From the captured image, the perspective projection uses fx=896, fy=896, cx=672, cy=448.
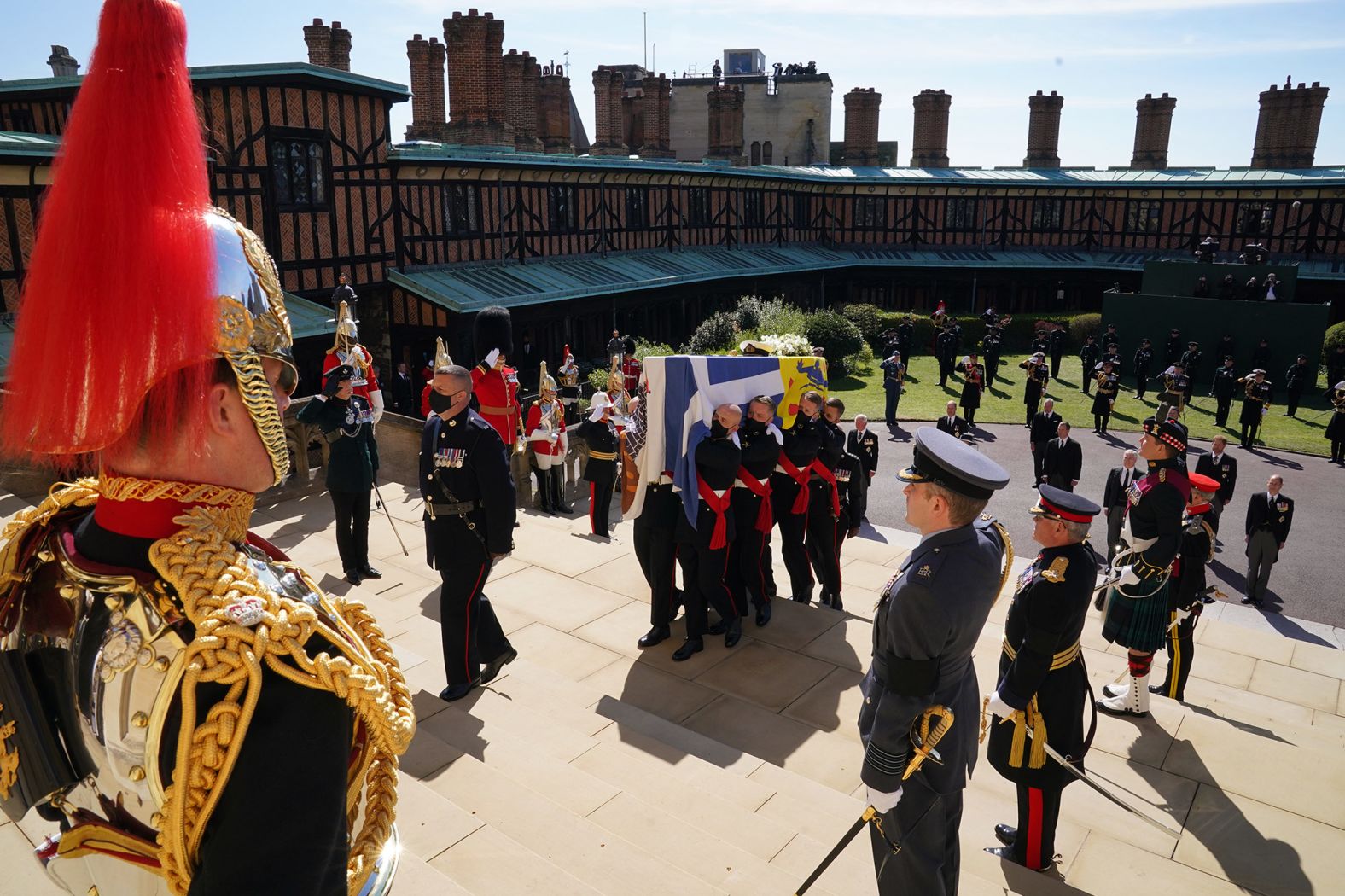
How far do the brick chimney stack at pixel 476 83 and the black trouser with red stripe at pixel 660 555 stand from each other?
21.1 metres

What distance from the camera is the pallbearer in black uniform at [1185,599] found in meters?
7.11

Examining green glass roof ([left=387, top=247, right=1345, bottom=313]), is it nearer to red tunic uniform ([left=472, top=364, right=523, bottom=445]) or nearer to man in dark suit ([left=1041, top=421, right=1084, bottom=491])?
red tunic uniform ([left=472, top=364, right=523, bottom=445])

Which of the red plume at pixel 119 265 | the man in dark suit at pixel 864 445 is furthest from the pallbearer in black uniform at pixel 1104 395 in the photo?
the red plume at pixel 119 265

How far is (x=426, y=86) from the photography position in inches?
1074

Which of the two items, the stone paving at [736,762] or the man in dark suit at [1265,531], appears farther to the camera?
the man in dark suit at [1265,531]

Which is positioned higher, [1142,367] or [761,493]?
Result: [761,493]

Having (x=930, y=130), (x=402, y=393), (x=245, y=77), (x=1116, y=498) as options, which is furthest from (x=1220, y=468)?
(x=930, y=130)

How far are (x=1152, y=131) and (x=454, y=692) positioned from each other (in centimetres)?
4186

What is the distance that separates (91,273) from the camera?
60.7 inches

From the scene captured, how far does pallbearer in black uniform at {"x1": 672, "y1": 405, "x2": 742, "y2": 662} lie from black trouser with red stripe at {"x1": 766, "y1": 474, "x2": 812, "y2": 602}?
1.12m

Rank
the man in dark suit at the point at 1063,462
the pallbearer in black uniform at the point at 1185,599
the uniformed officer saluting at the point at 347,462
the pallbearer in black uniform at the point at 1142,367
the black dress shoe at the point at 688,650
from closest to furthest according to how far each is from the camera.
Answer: the pallbearer in black uniform at the point at 1185,599 → the black dress shoe at the point at 688,650 → the uniformed officer saluting at the point at 347,462 → the man in dark suit at the point at 1063,462 → the pallbearer in black uniform at the point at 1142,367

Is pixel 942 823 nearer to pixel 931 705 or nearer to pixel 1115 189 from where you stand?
pixel 931 705

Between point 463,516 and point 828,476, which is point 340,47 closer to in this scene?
point 828,476

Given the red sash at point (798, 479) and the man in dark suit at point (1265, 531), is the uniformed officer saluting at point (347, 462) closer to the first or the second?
the red sash at point (798, 479)
